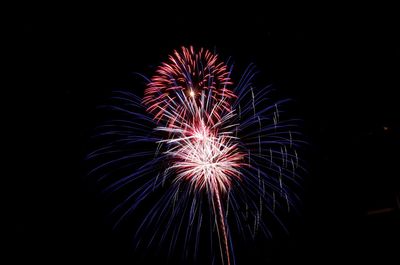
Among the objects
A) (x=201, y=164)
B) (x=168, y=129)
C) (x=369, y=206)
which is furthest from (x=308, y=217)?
(x=168, y=129)

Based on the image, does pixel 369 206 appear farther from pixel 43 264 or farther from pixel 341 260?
pixel 43 264

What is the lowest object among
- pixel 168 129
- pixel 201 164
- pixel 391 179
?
pixel 201 164

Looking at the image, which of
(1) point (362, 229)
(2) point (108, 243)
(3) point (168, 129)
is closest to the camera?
(3) point (168, 129)

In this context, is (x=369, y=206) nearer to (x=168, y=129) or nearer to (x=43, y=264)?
(x=168, y=129)

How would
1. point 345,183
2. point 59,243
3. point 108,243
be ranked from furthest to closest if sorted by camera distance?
1. point 108,243
2. point 59,243
3. point 345,183

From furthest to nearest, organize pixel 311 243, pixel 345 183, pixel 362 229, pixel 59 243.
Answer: pixel 59 243, pixel 311 243, pixel 345 183, pixel 362 229

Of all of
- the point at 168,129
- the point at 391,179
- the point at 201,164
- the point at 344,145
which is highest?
the point at 344,145

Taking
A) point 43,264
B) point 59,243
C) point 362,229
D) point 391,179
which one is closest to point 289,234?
point 362,229

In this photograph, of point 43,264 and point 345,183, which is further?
point 43,264

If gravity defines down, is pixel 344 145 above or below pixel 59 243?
above
